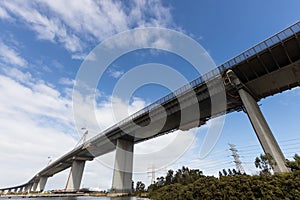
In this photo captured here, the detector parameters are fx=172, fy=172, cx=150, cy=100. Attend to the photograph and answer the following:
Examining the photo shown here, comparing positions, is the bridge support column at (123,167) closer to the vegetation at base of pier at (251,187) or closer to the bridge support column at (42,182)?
the vegetation at base of pier at (251,187)

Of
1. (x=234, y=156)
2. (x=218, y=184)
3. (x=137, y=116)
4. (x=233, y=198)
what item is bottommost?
(x=233, y=198)

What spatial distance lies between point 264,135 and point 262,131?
0.47 metres

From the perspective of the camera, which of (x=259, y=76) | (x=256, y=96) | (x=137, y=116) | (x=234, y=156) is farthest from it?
(x=234, y=156)

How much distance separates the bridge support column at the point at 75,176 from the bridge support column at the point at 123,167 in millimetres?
30014

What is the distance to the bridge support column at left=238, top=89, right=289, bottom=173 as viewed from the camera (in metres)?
17.9

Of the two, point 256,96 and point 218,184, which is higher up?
point 256,96

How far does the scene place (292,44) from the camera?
18.3m

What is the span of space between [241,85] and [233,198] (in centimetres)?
1571

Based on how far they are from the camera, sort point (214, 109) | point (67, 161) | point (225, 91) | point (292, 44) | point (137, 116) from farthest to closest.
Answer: point (67, 161)
point (137, 116)
point (214, 109)
point (225, 91)
point (292, 44)

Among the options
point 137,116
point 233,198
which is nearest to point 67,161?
point 137,116

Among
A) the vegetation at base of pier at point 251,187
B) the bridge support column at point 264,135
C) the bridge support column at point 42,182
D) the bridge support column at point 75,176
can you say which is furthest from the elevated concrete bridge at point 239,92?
the bridge support column at point 42,182

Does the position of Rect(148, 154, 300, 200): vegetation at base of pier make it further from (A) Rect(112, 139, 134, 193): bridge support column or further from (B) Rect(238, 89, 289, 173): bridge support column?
(A) Rect(112, 139, 134, 193): bridge support column

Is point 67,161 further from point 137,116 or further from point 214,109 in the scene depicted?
point 214,109

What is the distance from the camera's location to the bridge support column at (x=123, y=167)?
39.7 metres
